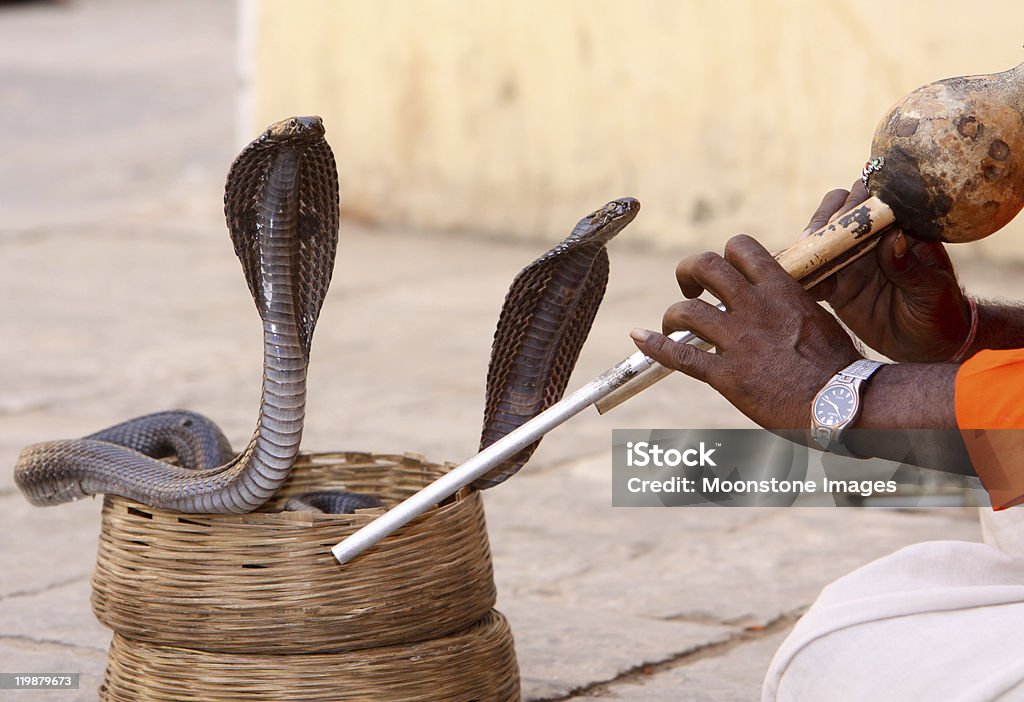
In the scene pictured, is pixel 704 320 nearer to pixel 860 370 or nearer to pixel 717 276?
pixel 717 276

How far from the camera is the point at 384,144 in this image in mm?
7684

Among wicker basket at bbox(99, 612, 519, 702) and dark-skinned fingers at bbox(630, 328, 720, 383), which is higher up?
dark-skinned fingers at bbox(630, 328, 720, 383)

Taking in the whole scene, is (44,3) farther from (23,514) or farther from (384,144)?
(23,514)

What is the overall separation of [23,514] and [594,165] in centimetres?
403

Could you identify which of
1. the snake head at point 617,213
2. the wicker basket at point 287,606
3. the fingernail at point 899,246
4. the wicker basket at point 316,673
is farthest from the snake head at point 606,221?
the wicker basket at point 316,673

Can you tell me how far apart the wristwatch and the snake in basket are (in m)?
0.35

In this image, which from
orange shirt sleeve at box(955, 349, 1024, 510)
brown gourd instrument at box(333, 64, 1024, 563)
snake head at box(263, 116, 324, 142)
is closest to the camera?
orange shirt sleeve at box(955, 349, 1024, 510)

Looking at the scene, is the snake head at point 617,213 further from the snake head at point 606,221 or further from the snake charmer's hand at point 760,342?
the snake charmer's hand at point 760,342

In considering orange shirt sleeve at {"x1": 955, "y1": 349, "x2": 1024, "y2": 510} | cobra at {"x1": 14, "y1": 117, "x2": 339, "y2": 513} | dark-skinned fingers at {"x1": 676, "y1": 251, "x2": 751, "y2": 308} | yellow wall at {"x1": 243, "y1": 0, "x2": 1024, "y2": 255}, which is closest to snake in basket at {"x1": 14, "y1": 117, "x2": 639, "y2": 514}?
cobra at {"x1": 14, "y1": 117, "x2": 339, "y2": 513}

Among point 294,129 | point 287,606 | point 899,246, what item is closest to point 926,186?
point 899,246

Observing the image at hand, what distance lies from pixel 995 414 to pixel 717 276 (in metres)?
0.31

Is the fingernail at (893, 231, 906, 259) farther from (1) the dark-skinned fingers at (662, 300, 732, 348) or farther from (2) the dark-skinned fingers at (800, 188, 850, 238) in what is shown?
(1) the dark-skinned fingers at (662, 300, 732, 348)

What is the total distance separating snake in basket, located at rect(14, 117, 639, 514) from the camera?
1.91 metres

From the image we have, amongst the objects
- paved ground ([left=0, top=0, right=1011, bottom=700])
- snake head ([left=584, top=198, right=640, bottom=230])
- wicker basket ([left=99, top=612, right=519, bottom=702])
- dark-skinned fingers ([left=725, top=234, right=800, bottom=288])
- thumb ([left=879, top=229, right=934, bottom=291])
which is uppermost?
snake head ([left=584, top=198, right=640, bottom=230])
